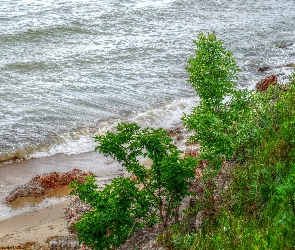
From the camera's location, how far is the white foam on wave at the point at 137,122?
22.0m

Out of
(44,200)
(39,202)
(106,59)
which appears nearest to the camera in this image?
(39,202)

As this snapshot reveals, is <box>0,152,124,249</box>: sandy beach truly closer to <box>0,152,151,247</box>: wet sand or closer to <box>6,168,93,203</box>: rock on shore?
<box>0,152,151,247</box>: wet sand

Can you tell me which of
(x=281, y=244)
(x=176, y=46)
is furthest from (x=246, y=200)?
(x=176, y=46)

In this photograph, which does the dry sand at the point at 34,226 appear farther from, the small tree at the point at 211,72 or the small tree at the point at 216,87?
the small tree at the point at 211,72

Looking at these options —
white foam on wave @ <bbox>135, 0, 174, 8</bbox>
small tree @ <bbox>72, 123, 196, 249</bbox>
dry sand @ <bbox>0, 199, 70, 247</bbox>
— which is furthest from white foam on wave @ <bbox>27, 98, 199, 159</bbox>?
white foam on wave @ <bbox>135, 0, 174, 8</bbox>

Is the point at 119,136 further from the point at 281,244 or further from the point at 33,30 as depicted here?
the point at 33,30

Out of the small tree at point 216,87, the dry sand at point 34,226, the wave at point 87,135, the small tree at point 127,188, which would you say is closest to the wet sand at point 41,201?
the dry sand at point 34,226

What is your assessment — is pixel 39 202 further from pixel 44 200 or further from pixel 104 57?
pixel 104 57

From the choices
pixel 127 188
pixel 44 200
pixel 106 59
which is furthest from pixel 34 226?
Answer: pixel 106 59

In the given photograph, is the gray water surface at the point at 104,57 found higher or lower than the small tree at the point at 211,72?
lower

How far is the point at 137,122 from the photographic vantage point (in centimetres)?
2458

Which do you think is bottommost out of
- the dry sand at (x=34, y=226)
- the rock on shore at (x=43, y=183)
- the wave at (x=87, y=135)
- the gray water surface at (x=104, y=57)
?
the dry sand at (x=34, y=226)

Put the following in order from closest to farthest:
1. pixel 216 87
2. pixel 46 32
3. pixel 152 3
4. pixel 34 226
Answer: pixel 216 87 < pixel 34 226 < pixel 46 32 < pixel 152 3

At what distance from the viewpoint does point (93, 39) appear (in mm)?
36250
